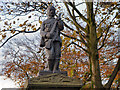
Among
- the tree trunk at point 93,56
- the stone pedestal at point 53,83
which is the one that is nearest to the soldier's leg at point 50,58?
the stone pedestal at point 53,83

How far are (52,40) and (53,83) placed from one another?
1.68 m

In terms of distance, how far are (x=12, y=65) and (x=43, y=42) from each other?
442 inches

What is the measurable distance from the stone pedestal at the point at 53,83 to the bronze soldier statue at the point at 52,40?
27.2 inches

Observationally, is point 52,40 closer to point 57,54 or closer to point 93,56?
point 57,54

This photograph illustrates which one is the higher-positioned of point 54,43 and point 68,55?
point 54,43

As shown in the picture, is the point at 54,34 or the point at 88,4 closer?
the point at 54,34

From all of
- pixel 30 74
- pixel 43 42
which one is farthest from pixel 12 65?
pixel 43 42

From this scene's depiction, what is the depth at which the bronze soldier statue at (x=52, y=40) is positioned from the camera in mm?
5484

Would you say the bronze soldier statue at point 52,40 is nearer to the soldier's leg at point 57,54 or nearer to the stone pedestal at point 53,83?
the soldier's leg at point 57,54

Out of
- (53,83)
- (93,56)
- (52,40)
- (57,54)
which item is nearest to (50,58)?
(57,54)

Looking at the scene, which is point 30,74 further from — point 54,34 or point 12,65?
point 54,34

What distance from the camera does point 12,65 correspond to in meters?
15.9

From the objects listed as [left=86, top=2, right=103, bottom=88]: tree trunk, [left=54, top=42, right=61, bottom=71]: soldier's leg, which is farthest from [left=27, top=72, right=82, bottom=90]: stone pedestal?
[left=86, top=2, right=103, bottom=88]: tree trunk

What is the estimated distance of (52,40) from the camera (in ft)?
18.4
